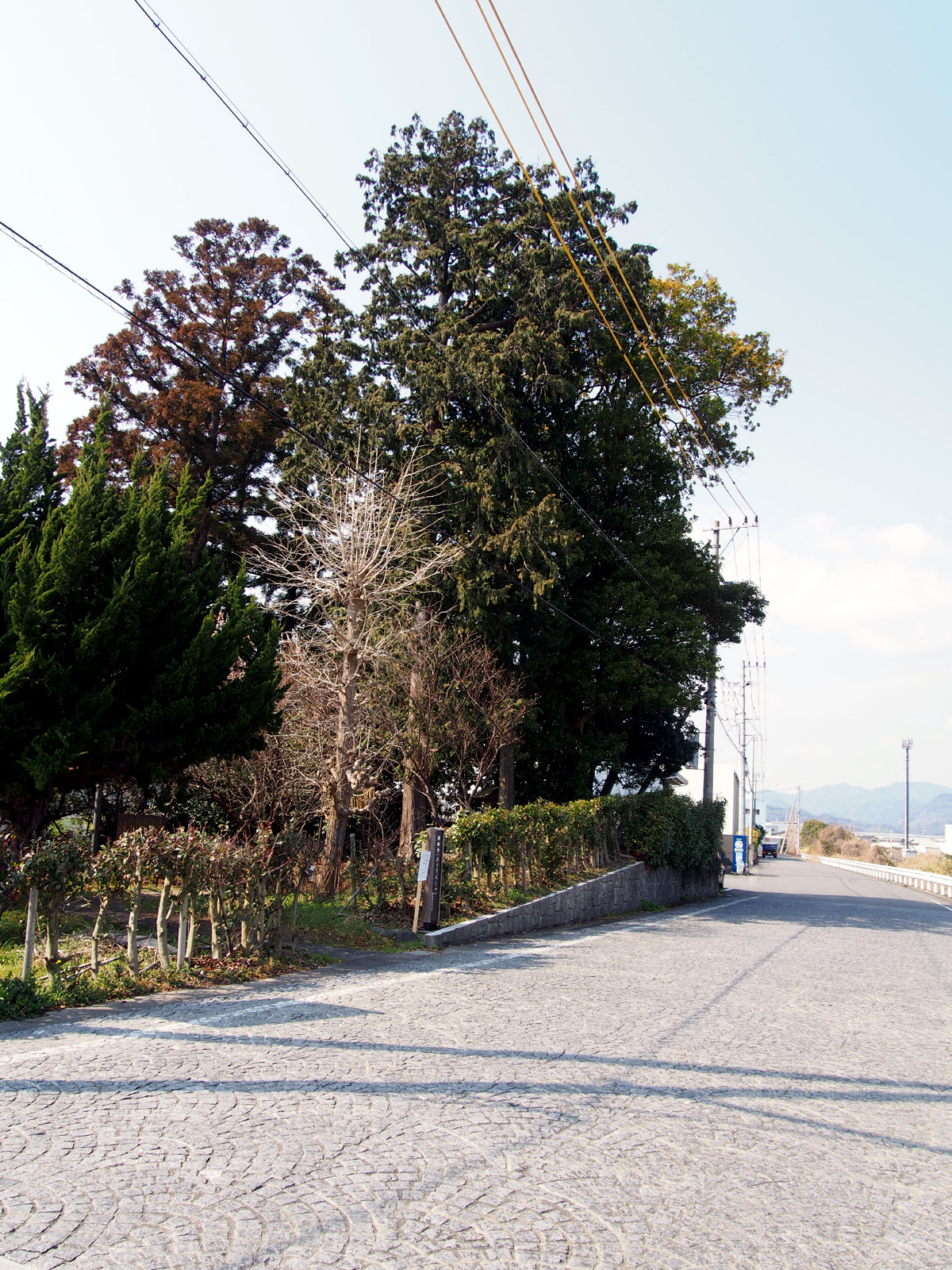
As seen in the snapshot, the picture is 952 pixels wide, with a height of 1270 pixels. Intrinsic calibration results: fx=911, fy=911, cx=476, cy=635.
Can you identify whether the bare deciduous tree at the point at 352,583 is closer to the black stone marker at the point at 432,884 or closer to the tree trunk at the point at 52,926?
the black stone marker at the point at 432,884

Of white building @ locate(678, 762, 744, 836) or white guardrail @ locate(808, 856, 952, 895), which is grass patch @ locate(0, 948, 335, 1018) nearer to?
white guardrail @ locate(808, 856, 952, 895)

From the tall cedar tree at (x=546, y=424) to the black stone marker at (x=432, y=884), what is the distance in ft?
25.2

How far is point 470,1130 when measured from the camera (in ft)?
14.8

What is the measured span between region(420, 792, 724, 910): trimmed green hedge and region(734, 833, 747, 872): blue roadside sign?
25.4m

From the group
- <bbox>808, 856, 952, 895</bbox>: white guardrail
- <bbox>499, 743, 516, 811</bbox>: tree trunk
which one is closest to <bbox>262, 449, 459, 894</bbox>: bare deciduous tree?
<bbox>499, 743, 516, 811</bbox>: tree trunk

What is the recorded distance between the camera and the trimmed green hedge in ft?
42.4

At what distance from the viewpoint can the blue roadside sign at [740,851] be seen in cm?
4847

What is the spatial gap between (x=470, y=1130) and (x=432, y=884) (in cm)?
669

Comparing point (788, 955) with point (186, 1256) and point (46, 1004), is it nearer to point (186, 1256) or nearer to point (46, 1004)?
point (46, 1004)

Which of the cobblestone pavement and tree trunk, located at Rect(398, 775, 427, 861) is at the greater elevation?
tree trunk, located at Rect(398, 775, 427, 861)

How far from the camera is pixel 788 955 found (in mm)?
12234

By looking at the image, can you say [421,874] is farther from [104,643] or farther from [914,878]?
[914,878]

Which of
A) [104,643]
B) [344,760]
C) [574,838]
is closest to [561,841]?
[574,838]

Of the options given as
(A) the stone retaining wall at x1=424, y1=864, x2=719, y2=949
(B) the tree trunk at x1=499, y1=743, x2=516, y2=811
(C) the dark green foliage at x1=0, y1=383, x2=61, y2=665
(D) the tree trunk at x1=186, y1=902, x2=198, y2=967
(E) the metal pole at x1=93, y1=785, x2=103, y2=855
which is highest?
(C) the dark green foliage at x1=0, y1=383, x2=61, y2=665
